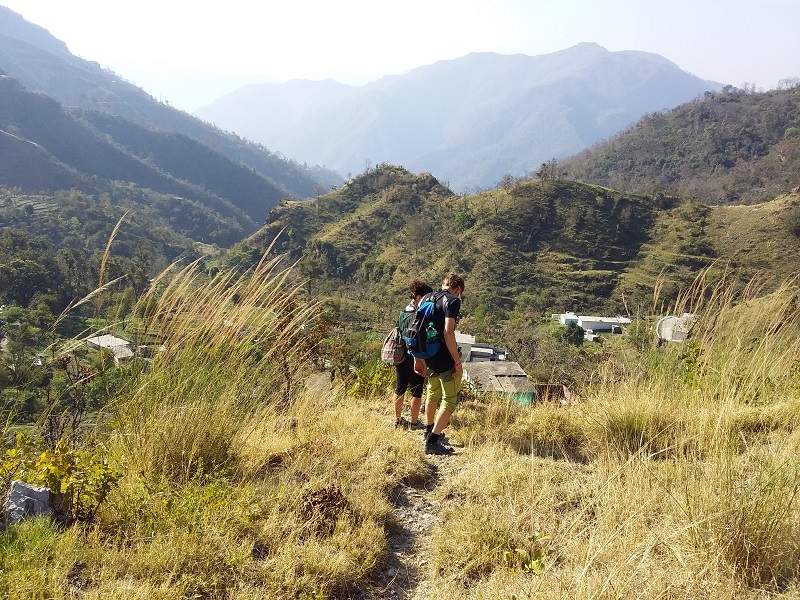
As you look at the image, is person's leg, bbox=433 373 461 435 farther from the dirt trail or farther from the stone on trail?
the stone on trail

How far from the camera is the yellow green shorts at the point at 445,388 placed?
3713mm

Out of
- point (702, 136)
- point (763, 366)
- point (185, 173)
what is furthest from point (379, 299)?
point (185, 173)

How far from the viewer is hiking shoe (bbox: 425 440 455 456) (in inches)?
143

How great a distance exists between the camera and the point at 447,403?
370 centimetres

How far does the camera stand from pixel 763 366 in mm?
A: 3451

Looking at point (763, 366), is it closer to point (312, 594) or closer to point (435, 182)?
point (312, 594)

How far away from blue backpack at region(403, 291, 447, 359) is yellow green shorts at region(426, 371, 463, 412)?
0.21 metres

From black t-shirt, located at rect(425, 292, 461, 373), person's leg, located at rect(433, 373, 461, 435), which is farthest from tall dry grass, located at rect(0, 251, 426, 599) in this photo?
black t-shirt, located at rect(425, 292, 461, 373)

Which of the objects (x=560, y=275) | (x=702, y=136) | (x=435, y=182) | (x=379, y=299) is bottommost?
(x=379, y=299)

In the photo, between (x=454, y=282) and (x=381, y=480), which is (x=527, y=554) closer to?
(x=381, y=480)

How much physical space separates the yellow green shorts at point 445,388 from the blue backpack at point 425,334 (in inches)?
8.3

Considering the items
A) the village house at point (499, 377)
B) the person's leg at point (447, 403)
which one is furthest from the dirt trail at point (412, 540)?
the village house at point (499, 377)

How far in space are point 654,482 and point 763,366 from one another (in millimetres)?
1932

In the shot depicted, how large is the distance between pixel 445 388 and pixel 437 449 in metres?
0.46
